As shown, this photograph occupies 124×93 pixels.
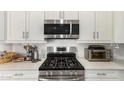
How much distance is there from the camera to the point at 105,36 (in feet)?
6.39

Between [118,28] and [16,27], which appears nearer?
[118,28]

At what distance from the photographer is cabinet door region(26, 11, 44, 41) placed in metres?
1.95

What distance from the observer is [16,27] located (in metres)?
1.95

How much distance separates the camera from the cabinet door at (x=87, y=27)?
1.95 m

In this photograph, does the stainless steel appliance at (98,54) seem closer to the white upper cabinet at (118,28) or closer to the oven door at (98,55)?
the oven door at (98,55)

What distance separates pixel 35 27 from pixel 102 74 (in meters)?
1.03

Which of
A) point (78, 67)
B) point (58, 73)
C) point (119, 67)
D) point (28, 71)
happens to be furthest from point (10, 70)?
point (119, 67)

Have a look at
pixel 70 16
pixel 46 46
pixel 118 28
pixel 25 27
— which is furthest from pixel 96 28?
pixel 25 27

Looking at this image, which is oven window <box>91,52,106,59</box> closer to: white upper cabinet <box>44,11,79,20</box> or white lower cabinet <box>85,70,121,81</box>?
white lower cabinet <box>85,70,121,81</box>

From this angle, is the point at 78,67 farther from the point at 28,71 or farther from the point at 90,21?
the point at 90,21

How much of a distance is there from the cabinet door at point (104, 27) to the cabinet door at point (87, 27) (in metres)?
0.06

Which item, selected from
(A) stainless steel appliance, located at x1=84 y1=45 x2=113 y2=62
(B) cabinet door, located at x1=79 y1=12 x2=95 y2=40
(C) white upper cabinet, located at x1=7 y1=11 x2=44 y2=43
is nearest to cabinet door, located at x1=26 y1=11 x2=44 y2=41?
(C) white upper cabinet, located at x1=7 y1=11 x2=44 y2=43

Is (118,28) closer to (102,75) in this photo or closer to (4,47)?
(102,75)
